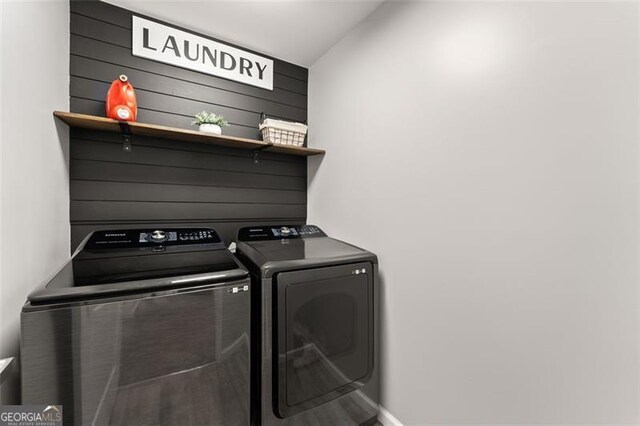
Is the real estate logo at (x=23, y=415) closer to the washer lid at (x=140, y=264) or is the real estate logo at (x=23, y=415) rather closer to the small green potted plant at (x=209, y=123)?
the washer lid at (x=140, y=264)

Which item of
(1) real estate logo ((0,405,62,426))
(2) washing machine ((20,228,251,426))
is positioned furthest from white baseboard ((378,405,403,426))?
(1) real estate logo ((0,405,62,426))

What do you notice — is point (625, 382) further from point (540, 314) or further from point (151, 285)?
point (151, 285)

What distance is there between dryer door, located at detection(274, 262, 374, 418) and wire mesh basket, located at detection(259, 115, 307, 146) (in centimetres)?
111

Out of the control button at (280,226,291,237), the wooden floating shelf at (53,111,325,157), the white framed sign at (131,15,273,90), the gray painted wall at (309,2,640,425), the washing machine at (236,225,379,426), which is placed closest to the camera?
the gray painted wall at (309,2,640,425)

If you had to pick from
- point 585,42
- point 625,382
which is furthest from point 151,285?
point 585,42

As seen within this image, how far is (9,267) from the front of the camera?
0.98 metres

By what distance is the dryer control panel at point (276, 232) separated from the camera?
191cm

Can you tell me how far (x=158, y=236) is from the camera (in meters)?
1.56

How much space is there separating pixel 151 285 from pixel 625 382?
170cm

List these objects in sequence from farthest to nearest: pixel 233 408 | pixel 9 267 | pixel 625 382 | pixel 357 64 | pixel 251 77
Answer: pixel 251 77 → pixel 357 64 → pixel 233 408 → pixel 9 267 → pixel 625 382

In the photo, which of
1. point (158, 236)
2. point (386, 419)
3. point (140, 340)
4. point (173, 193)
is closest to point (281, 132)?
point (173, 193)

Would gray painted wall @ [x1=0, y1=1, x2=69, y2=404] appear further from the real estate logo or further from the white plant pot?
the white plant pot

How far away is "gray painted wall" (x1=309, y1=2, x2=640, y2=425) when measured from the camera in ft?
2.90

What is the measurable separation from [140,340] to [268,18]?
2.03m
